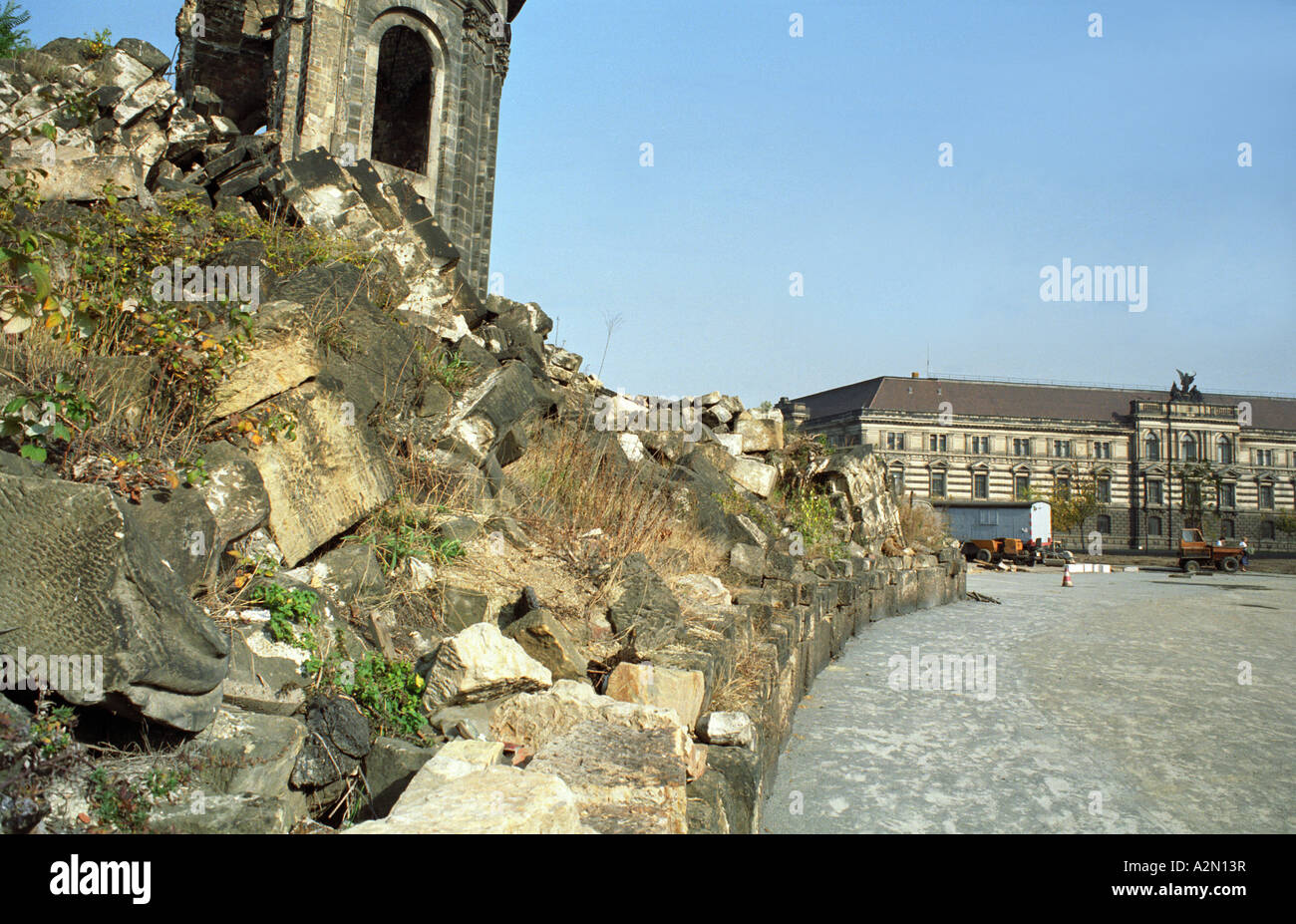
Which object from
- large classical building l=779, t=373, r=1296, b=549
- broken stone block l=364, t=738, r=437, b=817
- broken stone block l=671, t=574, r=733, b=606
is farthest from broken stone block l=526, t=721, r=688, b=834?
large classical building l=779, t=373, r=1296, b=549

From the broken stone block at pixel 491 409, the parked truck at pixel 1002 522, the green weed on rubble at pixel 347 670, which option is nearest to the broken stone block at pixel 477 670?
the green weed on rubble at pixel 347 670

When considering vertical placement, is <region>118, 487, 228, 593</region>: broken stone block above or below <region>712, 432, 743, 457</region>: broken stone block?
below

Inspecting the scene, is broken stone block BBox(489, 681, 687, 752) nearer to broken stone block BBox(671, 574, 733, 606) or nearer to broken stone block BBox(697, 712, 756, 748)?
broken stone block BBox(697, 712, 756, 748)

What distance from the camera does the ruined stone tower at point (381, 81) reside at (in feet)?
44.1

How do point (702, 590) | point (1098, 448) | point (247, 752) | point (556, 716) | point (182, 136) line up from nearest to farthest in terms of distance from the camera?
point (247, 752)
point (556, 716)
point (702, 590)
point (182, 136)
point (1098, 448)

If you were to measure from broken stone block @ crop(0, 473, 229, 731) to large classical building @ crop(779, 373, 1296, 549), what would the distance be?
199 feet

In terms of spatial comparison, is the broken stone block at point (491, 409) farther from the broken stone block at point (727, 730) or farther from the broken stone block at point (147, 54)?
the broken stone block at point (147, 54)

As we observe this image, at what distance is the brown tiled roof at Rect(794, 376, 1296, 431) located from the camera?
62.8 m

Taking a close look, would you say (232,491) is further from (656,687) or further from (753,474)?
(753,474)

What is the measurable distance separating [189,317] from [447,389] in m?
2.12

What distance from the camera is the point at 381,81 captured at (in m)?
16.7

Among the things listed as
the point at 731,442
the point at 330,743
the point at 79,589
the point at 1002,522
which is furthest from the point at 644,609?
the point at 1002,522

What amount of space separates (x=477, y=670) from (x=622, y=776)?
83cm

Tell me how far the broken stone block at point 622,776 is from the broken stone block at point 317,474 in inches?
62.2
